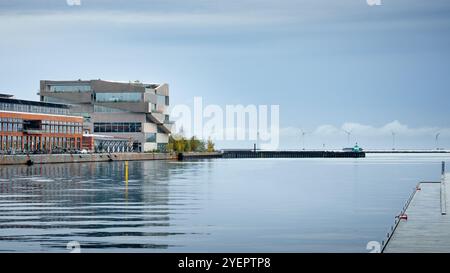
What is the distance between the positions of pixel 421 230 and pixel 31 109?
5871 inches

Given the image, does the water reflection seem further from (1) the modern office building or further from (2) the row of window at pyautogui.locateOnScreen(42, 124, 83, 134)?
(2) the row of window at pyautogui.locateOnScreen(42, 124, 83, 134)

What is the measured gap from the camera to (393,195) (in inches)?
2496

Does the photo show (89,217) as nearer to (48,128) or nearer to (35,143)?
(35,143)

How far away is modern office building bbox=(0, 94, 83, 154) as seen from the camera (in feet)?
520

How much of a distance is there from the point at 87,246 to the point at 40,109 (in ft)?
502

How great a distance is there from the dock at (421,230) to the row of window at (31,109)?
4923 inches

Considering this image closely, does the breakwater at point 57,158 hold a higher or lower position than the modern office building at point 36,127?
lower

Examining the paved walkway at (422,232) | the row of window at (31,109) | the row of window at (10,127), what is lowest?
the paved walkway at (422,232)

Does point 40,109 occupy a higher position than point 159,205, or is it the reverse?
point 40,109

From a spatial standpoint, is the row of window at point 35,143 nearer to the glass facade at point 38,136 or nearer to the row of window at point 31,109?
the glass facade at point 38,136

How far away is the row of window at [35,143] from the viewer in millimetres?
158988

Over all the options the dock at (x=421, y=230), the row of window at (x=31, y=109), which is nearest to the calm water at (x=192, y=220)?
the dock at (x=421, y=230)
